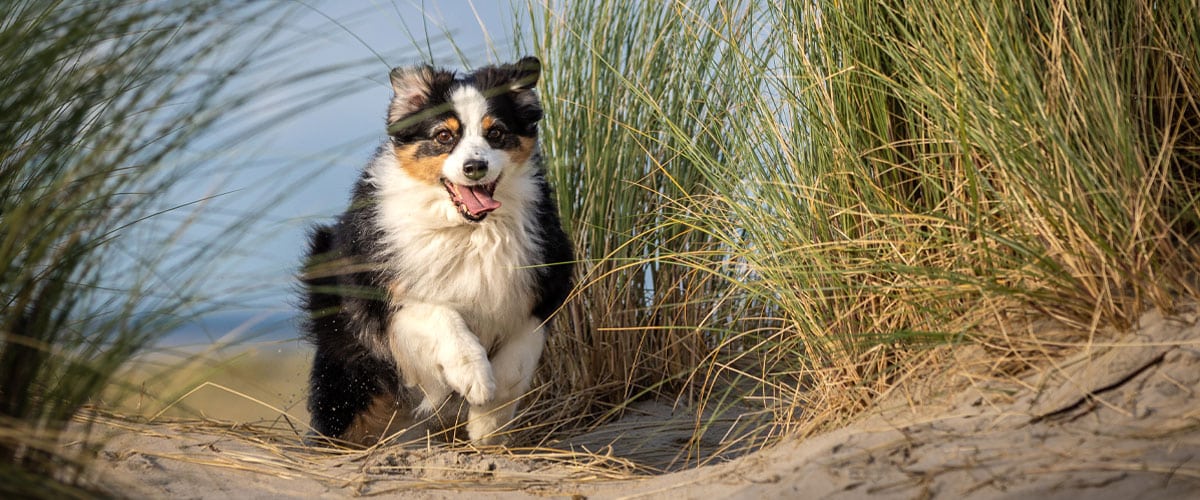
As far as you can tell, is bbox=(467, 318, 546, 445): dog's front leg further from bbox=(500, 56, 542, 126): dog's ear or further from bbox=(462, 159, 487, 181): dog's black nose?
bbox=(500, 56, 542, 126): dog's ear

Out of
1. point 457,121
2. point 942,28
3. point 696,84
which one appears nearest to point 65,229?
point 457,121

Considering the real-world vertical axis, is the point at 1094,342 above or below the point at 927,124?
below

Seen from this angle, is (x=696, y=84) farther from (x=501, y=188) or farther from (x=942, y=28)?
(x=942, y=28)

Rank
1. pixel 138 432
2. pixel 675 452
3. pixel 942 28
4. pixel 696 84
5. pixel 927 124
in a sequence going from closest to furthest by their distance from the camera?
pixel 942 28 → pixel 927 124 → pixel 138 432 → pixel 675 452 → pixel 696 84

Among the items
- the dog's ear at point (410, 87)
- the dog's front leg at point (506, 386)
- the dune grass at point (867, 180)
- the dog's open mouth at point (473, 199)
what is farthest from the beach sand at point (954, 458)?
the dog's ear at point (410, 87)

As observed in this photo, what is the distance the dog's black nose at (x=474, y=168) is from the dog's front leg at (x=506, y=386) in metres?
0.74

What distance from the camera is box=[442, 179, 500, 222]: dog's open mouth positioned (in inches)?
154

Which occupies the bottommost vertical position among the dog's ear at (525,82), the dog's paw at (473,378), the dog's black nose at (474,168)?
the dog's paw at (473,378)

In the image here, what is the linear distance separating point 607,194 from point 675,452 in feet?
4.45

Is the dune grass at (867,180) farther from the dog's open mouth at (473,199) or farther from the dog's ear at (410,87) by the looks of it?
the dog's ear at (410,87)

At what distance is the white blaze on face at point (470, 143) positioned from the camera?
3746 mm

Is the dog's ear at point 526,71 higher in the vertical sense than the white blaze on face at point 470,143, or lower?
higher

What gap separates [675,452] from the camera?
434 cm

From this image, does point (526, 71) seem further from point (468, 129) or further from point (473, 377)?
point (473, 377)
